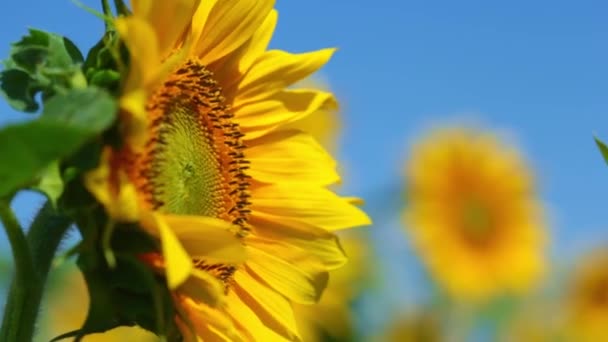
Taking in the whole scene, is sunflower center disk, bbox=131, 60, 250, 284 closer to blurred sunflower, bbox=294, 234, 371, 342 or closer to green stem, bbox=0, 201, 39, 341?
green stem, bbox=0, 201, 39, 341

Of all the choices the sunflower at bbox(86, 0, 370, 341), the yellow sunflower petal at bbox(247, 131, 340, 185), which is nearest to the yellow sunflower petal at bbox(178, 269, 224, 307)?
the sunflower at bbox(86, 0, 370, 341)

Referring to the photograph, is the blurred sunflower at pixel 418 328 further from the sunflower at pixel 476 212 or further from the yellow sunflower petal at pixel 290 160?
the yellow sunflower petal at pixel 290 160

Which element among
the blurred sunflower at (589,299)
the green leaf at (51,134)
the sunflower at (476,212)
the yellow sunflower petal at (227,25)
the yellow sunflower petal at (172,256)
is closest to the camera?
the green leaf at (51,134)

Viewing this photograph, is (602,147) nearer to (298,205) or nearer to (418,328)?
(298,205)

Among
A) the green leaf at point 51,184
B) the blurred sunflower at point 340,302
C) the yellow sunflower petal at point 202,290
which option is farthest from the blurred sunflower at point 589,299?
the green leaf at point 51,184

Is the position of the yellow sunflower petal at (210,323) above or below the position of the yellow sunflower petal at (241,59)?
below

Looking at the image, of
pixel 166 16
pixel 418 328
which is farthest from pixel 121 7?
pixel 418 328

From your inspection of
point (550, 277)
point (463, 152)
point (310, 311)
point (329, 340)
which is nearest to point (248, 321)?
point (310, 311)

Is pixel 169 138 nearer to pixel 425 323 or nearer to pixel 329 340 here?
pixel 329 340
